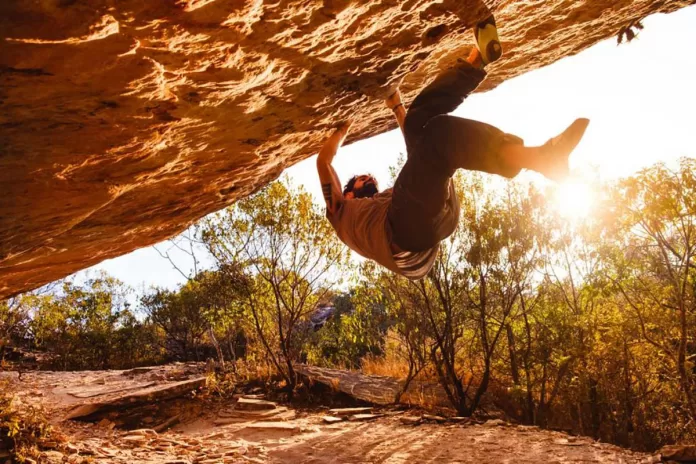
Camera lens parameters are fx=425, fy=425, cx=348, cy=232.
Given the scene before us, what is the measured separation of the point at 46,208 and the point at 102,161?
77 cm

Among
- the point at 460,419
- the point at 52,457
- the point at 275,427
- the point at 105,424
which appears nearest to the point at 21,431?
the point at 52,457

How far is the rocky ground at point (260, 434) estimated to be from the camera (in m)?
5.18

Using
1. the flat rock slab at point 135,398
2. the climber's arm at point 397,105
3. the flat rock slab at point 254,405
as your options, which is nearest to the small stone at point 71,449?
the flat rock slab at point 135,398

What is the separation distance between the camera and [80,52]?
5.62ft

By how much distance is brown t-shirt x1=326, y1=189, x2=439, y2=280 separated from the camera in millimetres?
2918

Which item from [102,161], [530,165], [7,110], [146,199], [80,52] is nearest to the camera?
[80,52]

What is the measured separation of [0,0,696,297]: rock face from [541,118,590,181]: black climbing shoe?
113 cm

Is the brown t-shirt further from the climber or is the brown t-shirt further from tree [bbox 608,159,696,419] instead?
tree [bbox 608,159,696,419]

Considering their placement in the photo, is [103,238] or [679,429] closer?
[103,238]

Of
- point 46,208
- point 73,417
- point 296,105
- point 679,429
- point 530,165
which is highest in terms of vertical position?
point 296,105

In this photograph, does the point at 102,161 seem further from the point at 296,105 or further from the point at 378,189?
the point at 378,189

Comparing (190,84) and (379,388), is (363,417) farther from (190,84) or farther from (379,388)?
(190,84)

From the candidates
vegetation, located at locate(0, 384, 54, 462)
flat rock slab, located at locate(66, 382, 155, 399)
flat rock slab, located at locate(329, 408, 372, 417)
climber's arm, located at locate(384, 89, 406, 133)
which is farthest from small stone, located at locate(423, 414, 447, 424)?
flat rock slab, located at locate(66, 382, 155, 399)

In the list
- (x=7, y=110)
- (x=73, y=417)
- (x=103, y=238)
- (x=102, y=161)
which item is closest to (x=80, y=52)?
(x=7, y=110)
